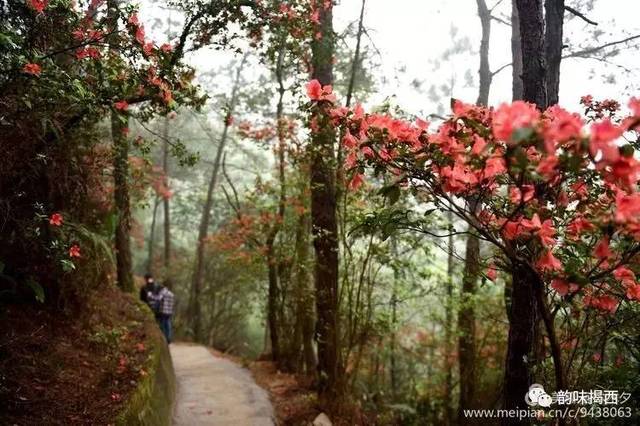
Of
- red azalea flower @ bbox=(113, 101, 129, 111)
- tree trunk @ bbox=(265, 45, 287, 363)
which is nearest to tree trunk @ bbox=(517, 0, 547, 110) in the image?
red azalea flower @ bbox=(113, 101, 129, 111)

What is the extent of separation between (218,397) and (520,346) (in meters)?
4.90

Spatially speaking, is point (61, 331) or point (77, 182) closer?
point (77, 182)

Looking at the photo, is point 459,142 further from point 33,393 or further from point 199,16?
point 33,393

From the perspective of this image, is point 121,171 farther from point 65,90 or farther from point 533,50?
point 533,50

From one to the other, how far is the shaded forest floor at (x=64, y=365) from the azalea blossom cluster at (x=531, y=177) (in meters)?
3.00

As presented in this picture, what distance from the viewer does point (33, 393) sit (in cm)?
383

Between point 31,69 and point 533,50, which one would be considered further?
point 533,50

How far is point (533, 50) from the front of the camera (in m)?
3.27

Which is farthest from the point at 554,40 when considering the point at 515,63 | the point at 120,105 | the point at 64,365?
the point at 64,365

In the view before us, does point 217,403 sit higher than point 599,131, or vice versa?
point 599,131

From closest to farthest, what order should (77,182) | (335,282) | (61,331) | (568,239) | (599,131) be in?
(599,131) < (568,239) < (77,182) < (61,331) < (335,282)

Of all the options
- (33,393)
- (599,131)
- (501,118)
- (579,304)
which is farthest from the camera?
(33,393)

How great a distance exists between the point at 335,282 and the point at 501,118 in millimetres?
4485

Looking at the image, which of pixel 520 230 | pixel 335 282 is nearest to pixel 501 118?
pixel 520 230
